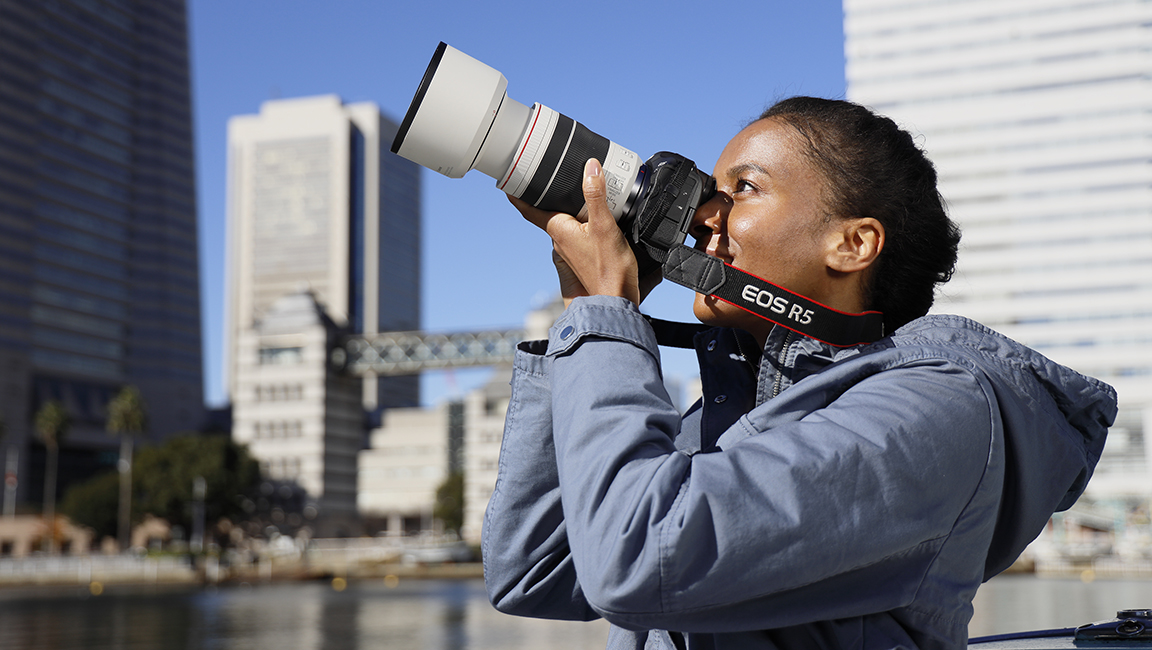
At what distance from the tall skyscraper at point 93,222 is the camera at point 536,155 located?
262 feet

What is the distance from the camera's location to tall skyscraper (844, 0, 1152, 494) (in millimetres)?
60781

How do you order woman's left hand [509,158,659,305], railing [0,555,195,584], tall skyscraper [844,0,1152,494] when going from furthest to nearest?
tall skyscraper [844,0,1152,494], railing [0,555,195,584], woman's left hand [509,158,659,305]

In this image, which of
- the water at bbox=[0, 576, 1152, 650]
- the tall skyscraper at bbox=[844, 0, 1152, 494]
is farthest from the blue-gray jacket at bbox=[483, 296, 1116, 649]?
the tall skyscraper at bbox=[844, 0, 1152, 494]

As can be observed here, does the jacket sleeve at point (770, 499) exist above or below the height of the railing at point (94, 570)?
above

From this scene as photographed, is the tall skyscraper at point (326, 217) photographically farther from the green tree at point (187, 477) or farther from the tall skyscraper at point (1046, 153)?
the tall skyscraper at point (1046, 153)

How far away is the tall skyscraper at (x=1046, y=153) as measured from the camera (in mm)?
60781

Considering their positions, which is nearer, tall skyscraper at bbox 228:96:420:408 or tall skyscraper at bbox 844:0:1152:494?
tall skyscraper at bbox 844:0:1152:494

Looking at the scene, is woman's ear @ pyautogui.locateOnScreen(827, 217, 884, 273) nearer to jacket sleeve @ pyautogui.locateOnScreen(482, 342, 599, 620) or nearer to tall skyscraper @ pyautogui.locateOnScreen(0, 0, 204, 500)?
jacket sleeve @ pyautogui.locateOnScreen(482, 342, 599, 620)

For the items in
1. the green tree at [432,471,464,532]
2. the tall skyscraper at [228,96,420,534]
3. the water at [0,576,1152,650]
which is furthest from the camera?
the tall skyscraper at [228,96,420,534]

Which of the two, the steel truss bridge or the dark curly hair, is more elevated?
the steel truss bridge

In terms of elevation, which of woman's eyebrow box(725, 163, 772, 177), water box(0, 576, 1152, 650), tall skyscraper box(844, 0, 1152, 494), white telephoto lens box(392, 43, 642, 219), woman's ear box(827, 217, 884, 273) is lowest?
water box(0, 576, 1152, 650)

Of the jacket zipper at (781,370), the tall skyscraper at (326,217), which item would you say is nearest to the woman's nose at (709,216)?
the jacket zipper at (781,370)

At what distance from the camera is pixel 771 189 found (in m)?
1.41

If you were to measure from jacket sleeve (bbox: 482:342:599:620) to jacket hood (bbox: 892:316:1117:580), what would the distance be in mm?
470
